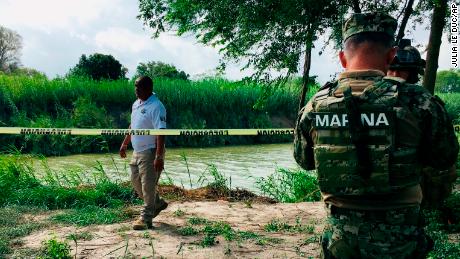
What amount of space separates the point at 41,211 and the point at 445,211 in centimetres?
464

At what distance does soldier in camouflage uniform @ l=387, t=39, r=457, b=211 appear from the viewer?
2494mm

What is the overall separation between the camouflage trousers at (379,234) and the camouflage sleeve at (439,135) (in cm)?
26

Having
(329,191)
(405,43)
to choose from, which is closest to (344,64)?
(329,191)

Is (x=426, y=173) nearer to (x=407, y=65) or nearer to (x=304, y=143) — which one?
(x=304, y=143)

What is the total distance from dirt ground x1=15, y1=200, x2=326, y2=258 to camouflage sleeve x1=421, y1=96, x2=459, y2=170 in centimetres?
234

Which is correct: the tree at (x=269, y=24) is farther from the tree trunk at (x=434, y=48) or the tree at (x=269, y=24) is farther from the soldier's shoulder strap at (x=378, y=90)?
the soldier's shoulder strap at (x=378, y=90)

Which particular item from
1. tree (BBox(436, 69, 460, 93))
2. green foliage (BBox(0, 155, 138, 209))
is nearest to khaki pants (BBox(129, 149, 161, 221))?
green foliage (BBox(0, 155, 138, 209))

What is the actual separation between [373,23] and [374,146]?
0.52m

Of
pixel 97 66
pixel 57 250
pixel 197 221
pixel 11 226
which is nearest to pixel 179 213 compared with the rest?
pixel 197 221

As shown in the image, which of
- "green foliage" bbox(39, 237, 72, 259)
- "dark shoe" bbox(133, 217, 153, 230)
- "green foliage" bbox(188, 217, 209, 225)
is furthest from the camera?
"green foliage" bbox(188, 217, 209, 225)

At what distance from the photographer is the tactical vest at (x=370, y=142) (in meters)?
2.11

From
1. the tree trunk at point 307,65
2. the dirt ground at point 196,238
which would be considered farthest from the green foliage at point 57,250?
the tree trunk at point 307,65

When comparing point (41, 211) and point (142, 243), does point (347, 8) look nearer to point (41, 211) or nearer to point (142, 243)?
point (142, 243)

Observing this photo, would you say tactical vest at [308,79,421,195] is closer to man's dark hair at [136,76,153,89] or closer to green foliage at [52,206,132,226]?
man's dark hair at [136,76,153,89]
